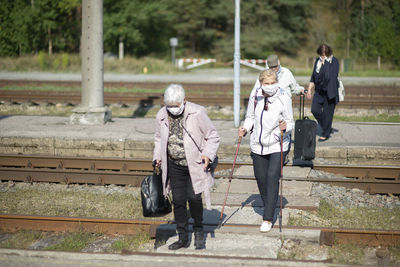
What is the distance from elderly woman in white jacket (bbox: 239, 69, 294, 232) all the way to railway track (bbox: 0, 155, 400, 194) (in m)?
2.80

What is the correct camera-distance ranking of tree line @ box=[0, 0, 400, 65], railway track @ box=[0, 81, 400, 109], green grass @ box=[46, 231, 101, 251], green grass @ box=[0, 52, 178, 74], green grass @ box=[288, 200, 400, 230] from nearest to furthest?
green grass @ box=[46, 231, 101, 251], green grass @ box=[288, 200, 400, 230], railway track @ box=[0, 81, 400, 109], green grass @ box=[0, 52, 178, 74], tree line @ box=[0, 0, 400, 65]

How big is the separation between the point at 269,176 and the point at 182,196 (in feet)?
3.42

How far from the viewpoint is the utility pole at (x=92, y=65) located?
13680 mm

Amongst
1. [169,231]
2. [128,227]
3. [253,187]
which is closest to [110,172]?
[253,187]

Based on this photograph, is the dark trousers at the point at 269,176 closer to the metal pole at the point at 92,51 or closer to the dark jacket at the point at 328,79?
the dark jacket at the point at 328,79

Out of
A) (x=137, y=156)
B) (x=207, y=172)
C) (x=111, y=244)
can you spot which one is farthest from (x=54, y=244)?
(x=137, y=156)

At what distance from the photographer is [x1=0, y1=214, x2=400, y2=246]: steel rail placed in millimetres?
6340

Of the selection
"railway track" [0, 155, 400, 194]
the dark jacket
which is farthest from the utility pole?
the dark jacket

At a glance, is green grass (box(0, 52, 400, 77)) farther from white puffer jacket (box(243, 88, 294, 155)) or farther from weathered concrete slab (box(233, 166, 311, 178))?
white puffer jacket (box(243, 88, 294, 155))

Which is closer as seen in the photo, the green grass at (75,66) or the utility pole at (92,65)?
the utility pole at (92,65)

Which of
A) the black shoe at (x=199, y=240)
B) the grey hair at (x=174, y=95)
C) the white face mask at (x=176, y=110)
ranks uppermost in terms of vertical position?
the grey hair at (x=174, y=95)

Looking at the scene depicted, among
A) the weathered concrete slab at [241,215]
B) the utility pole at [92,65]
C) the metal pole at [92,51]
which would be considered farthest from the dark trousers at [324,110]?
the metal pole at [92,51]

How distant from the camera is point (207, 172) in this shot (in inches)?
233

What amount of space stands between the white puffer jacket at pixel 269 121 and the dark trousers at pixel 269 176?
3.8 inches
